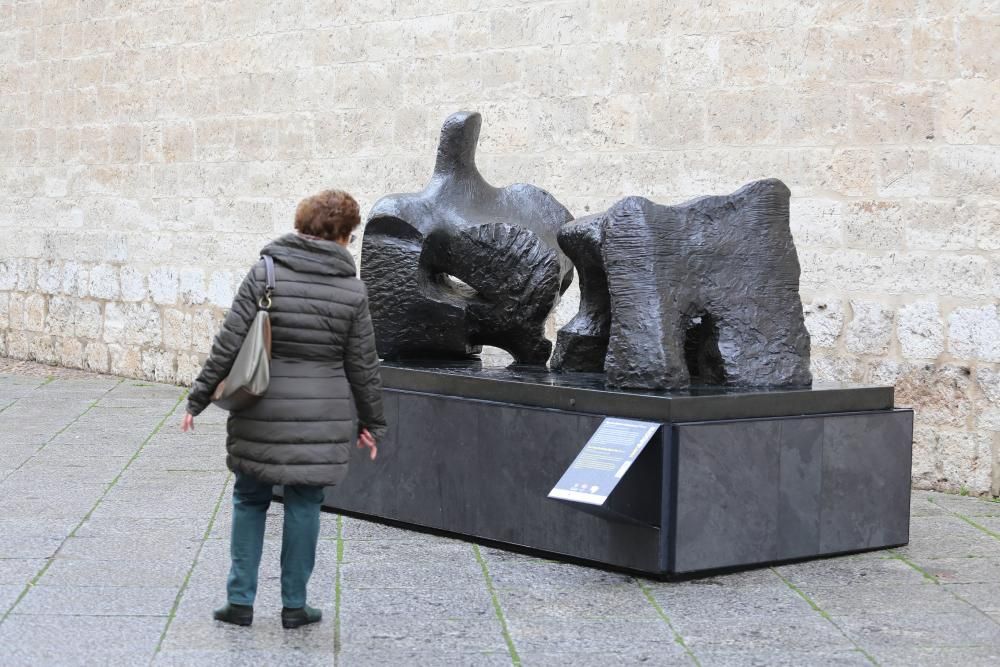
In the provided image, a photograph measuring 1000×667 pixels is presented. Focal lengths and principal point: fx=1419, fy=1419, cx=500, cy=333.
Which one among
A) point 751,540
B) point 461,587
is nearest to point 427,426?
point 461,587

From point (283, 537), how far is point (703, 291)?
1960 millimetres

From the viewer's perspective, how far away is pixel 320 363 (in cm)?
400

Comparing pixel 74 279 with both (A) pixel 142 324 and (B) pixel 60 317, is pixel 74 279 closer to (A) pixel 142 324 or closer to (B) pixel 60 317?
(B) pixel 60 317

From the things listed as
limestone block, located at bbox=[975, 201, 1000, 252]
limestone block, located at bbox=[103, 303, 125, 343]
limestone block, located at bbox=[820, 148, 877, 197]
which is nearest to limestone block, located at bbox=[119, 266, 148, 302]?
limestone block, located at bbox=[103, 303, 125, 343]

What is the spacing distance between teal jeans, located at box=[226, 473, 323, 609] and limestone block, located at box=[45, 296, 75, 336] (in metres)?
7.77

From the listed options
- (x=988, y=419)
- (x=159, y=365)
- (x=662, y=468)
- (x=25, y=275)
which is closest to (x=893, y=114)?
(x=988, y=419)

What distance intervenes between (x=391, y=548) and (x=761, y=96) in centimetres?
337

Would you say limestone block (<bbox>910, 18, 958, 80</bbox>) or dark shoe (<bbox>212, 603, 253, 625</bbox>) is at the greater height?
limestone block (<bbox>910, 18, 958, 80</bbox>)

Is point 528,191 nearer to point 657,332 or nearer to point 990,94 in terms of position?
point 657,332

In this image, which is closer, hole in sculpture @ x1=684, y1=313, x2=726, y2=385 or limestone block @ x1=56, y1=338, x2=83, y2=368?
hole in sculpture @ x1=684, y1=313, x2=726, y2=385

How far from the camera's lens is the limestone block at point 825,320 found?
709cm

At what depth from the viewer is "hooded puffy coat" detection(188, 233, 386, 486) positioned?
3.91m

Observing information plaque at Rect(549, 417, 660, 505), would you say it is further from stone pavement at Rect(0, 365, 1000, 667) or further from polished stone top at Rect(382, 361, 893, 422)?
stone pavement at Rect(0, 365, 1000, 667)

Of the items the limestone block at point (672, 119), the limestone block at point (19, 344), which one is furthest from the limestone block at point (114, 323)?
the limestone block at point (672, 119)
